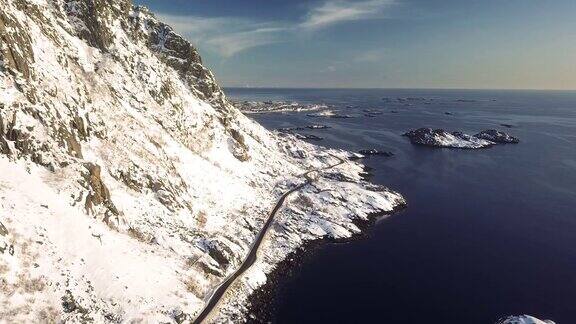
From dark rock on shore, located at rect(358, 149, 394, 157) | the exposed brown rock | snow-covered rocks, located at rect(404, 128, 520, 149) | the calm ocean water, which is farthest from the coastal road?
snow-covered rocks, located at rect(404, 128, 520, 149)

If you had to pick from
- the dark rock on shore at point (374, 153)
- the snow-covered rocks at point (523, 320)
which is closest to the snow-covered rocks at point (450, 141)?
the dark rock on shore at point (374, 153)

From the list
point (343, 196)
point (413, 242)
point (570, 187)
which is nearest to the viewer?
point (413, 242)

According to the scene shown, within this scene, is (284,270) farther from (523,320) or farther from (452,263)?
(523,320)

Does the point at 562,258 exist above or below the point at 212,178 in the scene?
below

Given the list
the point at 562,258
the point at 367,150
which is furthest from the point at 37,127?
the point at 367,150

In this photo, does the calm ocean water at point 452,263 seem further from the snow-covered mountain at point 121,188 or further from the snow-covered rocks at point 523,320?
the snow-covered mountain at point 121,188

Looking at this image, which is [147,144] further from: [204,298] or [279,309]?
[279,309]

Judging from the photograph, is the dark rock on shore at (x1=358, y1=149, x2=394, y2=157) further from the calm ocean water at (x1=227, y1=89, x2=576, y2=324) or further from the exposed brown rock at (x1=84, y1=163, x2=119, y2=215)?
the exposed brown rock at (x1=84, y1=163, x2=119, y2=215)

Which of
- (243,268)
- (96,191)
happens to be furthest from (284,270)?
(96,191)
